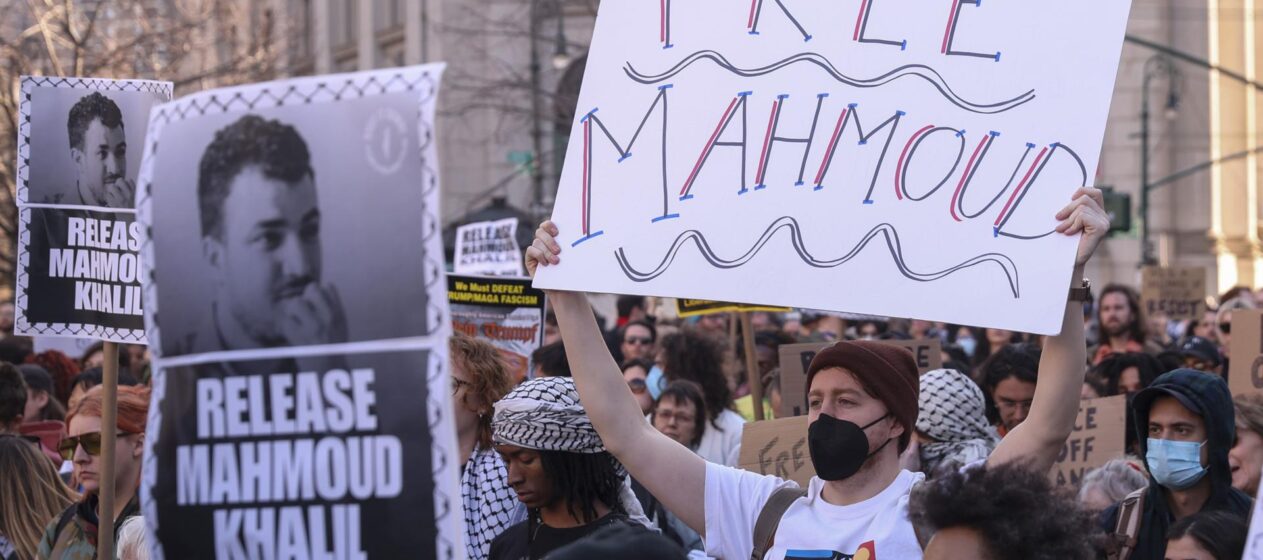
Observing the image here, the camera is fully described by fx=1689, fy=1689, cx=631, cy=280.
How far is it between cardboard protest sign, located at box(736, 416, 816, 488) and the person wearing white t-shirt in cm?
157

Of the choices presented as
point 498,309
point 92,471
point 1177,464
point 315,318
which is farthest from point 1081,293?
point 498,309

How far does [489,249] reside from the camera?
13.2 metres

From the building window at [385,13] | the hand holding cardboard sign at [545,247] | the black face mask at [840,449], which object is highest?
the building window at [385,13]

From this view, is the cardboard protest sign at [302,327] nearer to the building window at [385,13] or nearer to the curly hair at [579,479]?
the curly hair at [579,479]

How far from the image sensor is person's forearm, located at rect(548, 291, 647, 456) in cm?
392

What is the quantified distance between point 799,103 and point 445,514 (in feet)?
5.78

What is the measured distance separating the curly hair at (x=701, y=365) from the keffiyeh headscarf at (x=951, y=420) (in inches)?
95.7

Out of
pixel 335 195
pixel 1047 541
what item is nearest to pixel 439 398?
pixel 335 195

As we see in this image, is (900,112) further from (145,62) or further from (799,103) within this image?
(145,62)

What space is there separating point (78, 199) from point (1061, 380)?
2966 mm

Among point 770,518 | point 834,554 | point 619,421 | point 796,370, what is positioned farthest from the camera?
point 796,370

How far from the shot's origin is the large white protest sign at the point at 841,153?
3.83m

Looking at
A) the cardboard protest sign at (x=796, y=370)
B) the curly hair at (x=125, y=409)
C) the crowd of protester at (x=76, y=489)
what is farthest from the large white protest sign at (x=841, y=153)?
the cardboard protest sign at (x=796, y=370)

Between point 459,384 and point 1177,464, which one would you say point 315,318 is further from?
point 1177,464
